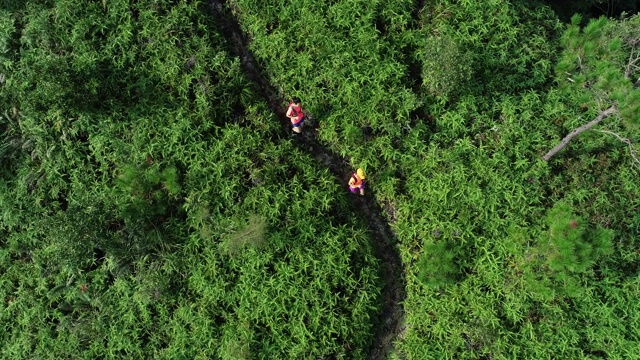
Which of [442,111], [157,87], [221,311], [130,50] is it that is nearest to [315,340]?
[221,311]

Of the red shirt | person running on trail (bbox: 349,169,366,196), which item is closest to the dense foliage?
person running on trail (bbox: 349,169,366,196)

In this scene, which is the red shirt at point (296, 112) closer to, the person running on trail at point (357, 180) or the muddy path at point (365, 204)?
the muddy path at point (365, 204)

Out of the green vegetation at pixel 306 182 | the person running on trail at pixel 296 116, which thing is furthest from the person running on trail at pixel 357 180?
the person running on trail at pixel 296 116

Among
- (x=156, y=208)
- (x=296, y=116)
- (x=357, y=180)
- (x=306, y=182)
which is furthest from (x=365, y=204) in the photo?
(x=156, y=208)

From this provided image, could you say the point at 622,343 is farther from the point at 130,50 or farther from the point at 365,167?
the point at 130,50

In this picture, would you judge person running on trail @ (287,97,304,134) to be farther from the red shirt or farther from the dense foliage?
the dense foliage
